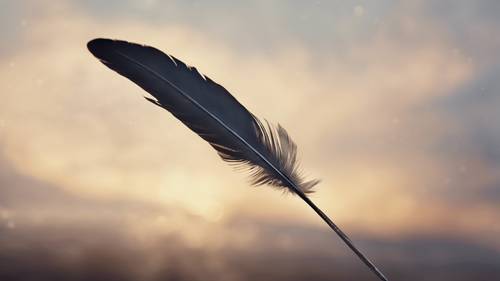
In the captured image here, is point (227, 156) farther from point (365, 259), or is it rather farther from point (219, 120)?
point (365, 259)

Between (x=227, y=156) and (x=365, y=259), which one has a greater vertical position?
(x=227, y=156)

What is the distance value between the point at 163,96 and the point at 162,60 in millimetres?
174

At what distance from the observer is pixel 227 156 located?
300 cm

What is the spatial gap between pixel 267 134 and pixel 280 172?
204mm

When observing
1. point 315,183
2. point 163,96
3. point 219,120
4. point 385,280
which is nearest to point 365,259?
point 385,280

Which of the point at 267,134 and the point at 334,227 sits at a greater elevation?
the point at 267,134

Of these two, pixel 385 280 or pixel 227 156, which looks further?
pixel 227 156

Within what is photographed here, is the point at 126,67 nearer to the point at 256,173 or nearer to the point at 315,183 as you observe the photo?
the point at 256,173

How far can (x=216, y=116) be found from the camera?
9.72 ft

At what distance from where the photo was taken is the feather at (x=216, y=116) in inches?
111

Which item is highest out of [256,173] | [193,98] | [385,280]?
[193,98]

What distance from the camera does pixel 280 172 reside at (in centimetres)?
302

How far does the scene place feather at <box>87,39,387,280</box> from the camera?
9.21 ft

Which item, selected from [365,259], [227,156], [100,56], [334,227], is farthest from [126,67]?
[365,259]
